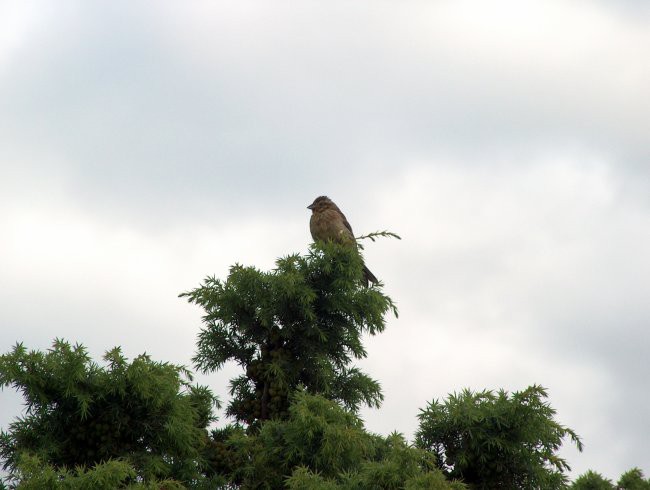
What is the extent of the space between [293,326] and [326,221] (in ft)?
10.4

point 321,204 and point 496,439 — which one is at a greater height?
point 321,204

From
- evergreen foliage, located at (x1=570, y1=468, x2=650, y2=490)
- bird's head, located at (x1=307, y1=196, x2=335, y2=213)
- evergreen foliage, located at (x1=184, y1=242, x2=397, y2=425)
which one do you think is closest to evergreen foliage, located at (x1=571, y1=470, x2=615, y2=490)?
evergreen foliage, located at (x1=570, y1=468, x2=650, y2=490)

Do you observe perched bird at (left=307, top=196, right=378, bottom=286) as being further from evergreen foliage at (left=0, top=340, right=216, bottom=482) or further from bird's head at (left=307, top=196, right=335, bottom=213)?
evergreen foliage at (left=0, top=340, right=216, bottom=482)

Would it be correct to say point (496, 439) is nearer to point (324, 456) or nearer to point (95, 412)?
point (324, 456)

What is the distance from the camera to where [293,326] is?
1009 centimetres

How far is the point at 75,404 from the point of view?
324 inches

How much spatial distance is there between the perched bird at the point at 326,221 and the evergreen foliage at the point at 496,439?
4.35 metres

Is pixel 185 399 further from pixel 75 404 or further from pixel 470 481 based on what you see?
pixel 470 481

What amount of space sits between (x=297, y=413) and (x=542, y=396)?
2148 millimetres

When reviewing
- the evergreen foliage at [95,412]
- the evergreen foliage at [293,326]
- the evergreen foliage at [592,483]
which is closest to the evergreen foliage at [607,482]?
the evergreen foliage at [592,483]

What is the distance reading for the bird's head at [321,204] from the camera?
13.3m

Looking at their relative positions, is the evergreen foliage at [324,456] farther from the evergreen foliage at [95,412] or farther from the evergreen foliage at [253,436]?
the evergreen foliage at [95,412]

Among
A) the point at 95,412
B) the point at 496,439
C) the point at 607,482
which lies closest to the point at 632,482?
the point at 607,482

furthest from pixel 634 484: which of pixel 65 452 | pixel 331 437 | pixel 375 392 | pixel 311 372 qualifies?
pixel 65 452
